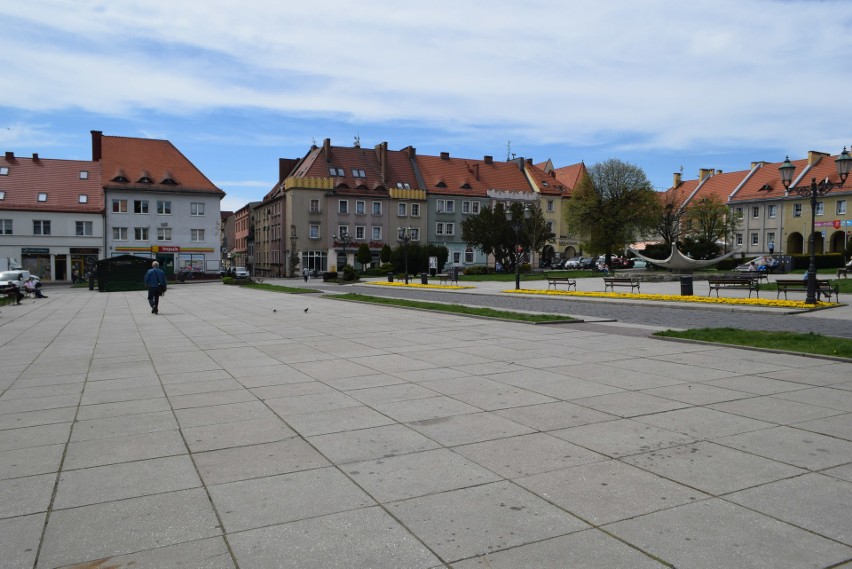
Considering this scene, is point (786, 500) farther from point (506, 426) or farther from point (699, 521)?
point (506, 426)

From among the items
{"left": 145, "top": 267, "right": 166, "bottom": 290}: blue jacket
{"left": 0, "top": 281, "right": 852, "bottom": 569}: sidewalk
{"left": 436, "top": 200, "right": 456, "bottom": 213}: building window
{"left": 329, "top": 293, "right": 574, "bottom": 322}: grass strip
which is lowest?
{"left": 0, "top": 281, "right": 852, "bottom": 569}: sidewalk

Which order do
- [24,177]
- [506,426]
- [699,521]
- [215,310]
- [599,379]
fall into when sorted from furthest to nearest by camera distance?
[24,177] < [215,310] < [599,379] < [506,426] < [699,521]

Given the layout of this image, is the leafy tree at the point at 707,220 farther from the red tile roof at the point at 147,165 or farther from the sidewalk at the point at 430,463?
the sidewalk at the point at 430,463

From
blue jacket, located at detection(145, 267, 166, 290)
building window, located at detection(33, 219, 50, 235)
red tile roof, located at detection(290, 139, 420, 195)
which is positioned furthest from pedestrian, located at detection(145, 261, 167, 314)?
red tile roof, located at detection(290, 139, 420, 195)

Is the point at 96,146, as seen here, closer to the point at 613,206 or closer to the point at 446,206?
the point at 446,206

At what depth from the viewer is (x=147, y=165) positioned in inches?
2660

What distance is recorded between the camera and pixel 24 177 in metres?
62.7

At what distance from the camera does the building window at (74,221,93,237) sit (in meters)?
62.5

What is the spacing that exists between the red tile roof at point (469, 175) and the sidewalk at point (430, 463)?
71.1 metres

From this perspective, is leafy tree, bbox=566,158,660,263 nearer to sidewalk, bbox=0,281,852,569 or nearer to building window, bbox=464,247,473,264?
building window, bbox=464,247,473,264

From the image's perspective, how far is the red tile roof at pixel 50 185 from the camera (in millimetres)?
60938

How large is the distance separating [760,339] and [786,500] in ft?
27.4

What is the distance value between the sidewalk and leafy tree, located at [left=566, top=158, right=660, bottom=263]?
52.6 metres

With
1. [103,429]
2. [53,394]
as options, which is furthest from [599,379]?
[53,394]
